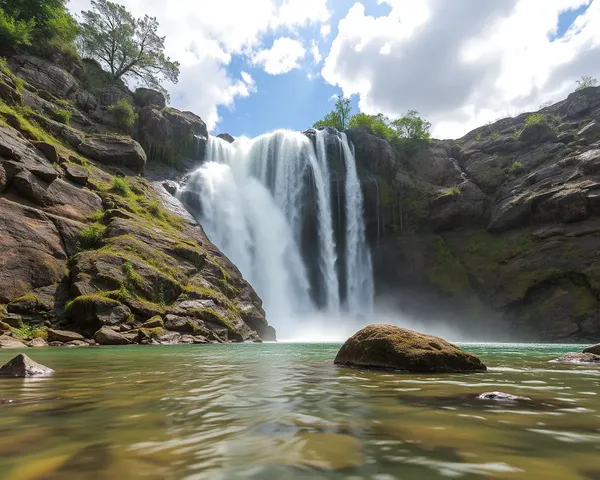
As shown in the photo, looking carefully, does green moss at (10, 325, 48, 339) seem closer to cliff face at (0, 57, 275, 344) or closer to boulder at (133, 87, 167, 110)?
cliff face at (0, 57, 275, 344)

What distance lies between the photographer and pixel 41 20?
128 ft

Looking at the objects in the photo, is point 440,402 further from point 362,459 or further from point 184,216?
point 184,216

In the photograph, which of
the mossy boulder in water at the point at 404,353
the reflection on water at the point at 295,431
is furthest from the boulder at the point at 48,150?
the mossy boulder in water at the point at 404,353

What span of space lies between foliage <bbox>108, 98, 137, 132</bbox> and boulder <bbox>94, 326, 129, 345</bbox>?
29261 millimetres

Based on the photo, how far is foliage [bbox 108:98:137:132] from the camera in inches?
1586

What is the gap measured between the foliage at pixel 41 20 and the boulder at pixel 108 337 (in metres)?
32.2

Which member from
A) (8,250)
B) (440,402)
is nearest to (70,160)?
(8,250)

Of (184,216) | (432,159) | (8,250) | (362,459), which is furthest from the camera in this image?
(432,159)

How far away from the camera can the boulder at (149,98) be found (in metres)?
46.2

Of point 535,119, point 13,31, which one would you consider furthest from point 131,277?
point 535,119

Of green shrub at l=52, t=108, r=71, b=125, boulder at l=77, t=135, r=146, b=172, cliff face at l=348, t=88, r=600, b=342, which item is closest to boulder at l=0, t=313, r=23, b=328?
boulder at l=77, t=135, r=146, b=172

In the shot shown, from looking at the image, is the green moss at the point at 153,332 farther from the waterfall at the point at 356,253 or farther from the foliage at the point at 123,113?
the foliage at the point at 123,113

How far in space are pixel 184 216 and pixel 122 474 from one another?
33421 millimetres

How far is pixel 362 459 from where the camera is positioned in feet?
7.97
